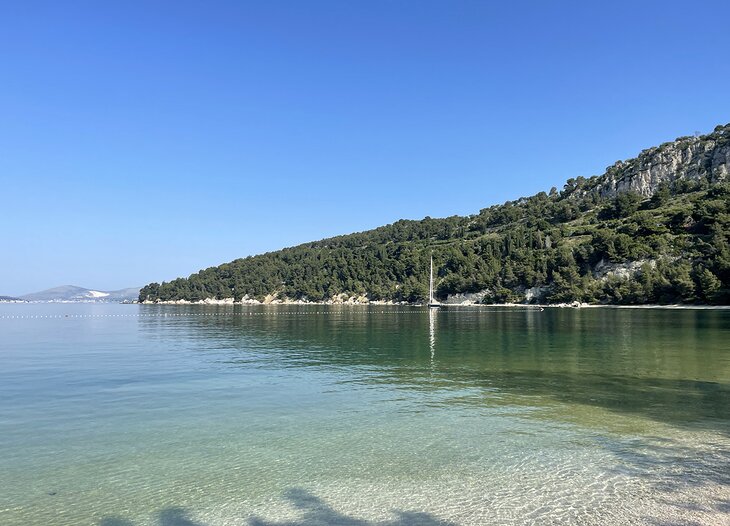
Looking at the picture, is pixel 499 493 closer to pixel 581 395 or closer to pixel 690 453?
pixel 690 453

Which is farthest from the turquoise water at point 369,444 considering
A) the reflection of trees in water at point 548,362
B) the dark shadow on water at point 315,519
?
the reflection of trees in water at point 548,362

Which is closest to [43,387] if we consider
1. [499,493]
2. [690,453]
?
[499,493]

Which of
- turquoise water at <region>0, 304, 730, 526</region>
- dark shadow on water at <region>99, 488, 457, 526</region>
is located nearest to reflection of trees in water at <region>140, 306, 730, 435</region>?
turquoise water at <region>0, 304, 730, 526</region>

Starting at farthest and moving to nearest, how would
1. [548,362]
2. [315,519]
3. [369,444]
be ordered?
[548,362] → [369,444] → [315,519]

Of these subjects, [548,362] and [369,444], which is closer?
[369,444]

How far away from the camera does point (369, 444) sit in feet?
53.7

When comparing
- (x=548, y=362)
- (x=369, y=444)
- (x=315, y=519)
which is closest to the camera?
(x=315, y=519)

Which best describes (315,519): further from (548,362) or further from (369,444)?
(548,362)

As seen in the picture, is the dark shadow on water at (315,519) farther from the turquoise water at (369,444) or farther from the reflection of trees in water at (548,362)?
the reflection of trees in water at (548,362)

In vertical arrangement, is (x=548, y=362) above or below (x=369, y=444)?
below

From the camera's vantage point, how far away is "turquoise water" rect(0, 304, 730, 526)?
11.2 meters

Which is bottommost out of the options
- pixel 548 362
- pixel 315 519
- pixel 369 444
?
pixel 548 362

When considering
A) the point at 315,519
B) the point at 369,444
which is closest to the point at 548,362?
the point at 369,444

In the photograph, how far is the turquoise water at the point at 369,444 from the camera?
36.6ft
